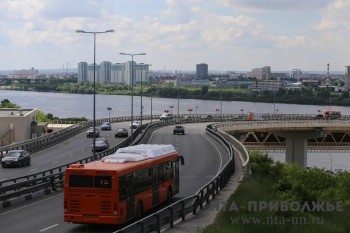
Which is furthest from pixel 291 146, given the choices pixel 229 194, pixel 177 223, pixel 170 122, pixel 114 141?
pixel 177 223

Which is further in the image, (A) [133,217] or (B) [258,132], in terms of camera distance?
(B) [258,132]

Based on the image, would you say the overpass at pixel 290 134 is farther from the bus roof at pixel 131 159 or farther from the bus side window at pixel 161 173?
the bus side window at pixel 161 173

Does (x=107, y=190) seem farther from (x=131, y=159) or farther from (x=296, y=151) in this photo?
(x=296, y=151)

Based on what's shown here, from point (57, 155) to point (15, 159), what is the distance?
10.0 meters

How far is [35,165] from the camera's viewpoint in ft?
156

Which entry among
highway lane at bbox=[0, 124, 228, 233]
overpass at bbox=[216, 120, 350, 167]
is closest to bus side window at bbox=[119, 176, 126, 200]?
highway lane at bbox=[0, 124, 228, 233]

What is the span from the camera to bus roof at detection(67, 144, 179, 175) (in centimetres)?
2075

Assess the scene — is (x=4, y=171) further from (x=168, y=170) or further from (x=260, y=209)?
(x=260, y=209)

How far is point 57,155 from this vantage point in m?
56.2

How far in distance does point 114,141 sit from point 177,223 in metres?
51.7

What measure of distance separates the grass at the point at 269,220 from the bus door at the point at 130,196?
2683 millimetres

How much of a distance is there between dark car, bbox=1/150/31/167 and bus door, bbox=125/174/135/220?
86.5 ft

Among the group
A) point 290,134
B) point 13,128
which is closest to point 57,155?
point 13,128

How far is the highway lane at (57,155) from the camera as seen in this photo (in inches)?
1705
